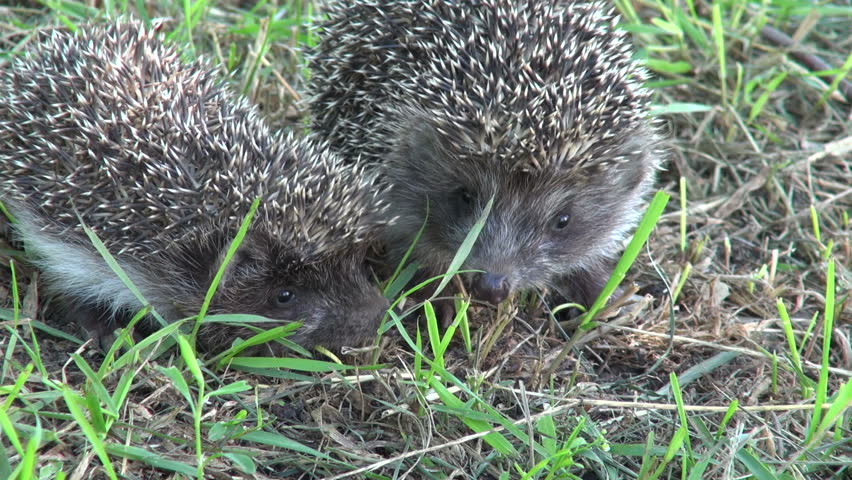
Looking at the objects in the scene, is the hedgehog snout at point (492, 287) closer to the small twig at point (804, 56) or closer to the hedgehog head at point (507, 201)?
the hedgehog head at point (507, 201)

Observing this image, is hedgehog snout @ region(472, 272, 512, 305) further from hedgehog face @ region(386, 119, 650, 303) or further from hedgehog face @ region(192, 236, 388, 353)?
hedgehog face @ region(192, 236, 388, 353)

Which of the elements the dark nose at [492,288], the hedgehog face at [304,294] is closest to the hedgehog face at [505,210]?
the dark nose at [492,288]

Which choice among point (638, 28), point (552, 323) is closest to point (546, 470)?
point (552, 323)

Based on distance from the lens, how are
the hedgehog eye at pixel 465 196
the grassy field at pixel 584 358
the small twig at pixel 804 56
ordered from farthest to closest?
the small twig at pixel 804 56 < the hedgehog eye at pixel 465 196 < the grassy field at pixel 584 358

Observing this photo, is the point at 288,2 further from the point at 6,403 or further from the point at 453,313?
the point at 6,403

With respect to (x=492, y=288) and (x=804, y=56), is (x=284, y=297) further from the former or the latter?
(x=804, y=56)

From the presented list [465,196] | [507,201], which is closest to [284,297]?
[465,196]
